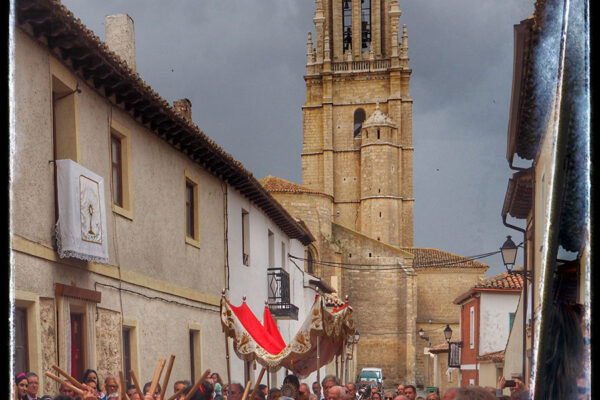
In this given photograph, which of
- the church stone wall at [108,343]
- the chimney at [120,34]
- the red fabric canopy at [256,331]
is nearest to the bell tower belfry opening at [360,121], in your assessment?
the chimney at [120,34]

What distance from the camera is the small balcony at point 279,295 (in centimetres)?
1880

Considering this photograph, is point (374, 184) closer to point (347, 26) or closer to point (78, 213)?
point (347, 26)

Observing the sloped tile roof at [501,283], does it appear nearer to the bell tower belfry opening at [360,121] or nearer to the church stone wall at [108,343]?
the church stone wall at [108,343]

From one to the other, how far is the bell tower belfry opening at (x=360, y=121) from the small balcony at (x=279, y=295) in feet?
116

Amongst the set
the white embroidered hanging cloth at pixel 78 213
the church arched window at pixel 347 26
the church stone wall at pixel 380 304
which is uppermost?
the church arched window at pixel 347 26

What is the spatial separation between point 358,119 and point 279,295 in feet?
132

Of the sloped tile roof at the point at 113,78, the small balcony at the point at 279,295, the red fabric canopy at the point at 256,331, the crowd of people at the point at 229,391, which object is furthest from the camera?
the small balcony at the point at 279,295

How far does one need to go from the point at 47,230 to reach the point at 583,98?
20.9ft

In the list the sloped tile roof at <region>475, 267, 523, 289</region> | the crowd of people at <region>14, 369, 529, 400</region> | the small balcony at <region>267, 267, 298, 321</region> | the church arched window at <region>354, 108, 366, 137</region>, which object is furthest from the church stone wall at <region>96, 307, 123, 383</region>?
the church arched window at <region>354, 108, 366, 137</region>

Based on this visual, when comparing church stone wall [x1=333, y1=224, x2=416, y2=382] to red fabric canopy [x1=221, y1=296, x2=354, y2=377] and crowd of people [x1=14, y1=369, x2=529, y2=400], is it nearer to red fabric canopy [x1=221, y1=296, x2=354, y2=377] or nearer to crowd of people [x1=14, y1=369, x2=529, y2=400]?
red fabric canopy [x1=221, y1=296, x2=354, y2=377]

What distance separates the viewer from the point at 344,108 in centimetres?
5803

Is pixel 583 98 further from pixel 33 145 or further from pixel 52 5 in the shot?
pixel 33 145

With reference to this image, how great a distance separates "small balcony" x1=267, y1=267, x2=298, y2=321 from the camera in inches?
740

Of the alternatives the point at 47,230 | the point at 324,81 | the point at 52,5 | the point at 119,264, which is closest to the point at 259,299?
the point at 119,264
